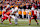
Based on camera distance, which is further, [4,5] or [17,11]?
[4,5]

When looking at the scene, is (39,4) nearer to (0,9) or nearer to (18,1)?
(18,1)

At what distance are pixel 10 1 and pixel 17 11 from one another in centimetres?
74

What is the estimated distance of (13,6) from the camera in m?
5.50

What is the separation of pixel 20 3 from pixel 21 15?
0.61 metres

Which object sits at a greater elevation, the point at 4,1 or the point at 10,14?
the point at 4,1

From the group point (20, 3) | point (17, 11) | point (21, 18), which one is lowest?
point (21, 18)

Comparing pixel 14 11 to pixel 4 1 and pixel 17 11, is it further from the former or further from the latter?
pixel 4 1

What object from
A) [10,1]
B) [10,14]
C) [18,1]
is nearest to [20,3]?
[18,1]

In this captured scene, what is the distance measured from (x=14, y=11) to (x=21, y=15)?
69 centimetres

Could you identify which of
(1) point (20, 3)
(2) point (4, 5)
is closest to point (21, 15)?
(1) point (20, 3)

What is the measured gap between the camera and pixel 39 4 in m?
5.85

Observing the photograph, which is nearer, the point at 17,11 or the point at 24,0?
the point at 17,11

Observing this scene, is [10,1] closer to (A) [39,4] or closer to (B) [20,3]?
(B) [20,3]

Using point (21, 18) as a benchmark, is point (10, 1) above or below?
above
